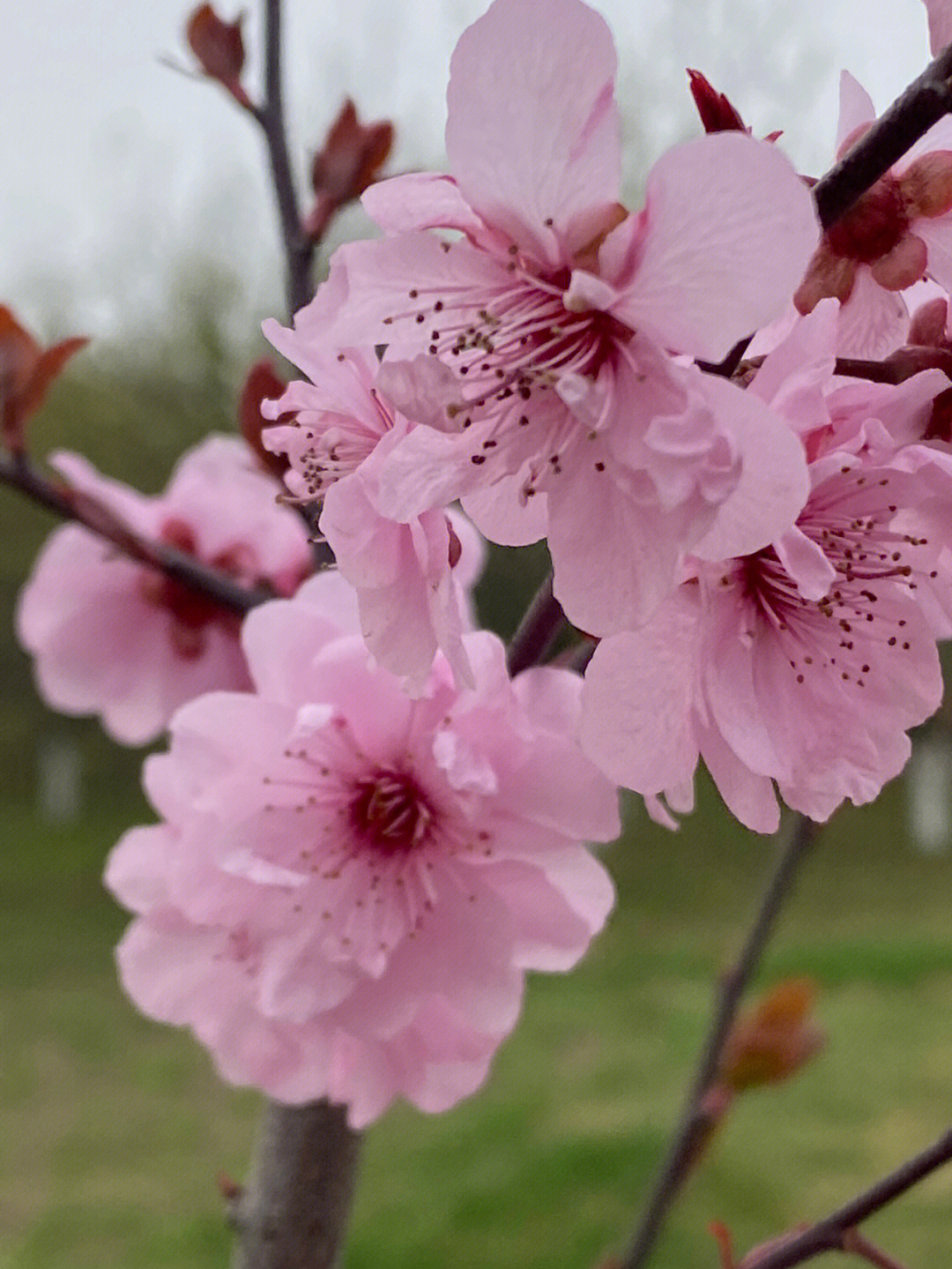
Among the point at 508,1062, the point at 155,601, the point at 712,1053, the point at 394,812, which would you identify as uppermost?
the point at 394,812

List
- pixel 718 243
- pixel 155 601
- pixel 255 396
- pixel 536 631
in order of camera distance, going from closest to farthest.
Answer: pixel 718 243
pixel 536 631
pixel 255 396
pixel 155 601

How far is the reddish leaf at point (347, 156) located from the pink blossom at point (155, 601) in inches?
4.6

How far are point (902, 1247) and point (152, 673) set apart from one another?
2.88 ft

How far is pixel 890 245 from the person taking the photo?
208 millimetres

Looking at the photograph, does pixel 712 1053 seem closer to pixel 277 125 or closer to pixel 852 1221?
pixel 852 1221

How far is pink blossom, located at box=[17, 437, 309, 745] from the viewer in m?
0.52

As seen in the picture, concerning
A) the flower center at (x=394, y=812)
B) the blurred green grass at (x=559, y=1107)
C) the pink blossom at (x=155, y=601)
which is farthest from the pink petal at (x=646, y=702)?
the blurred green grass at (x=559, y=1107)

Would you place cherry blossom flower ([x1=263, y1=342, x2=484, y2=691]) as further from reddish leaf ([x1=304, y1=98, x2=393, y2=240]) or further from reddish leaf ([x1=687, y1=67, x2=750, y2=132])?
reddish leaf ([x1=304, y1=98, x2=393, y2=240])

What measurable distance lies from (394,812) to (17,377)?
0.25 meters

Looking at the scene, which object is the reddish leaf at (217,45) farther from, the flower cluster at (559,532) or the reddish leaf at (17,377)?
the flower cluster at (559,532)

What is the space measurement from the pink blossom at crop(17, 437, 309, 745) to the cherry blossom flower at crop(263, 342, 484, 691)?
302 millimetres

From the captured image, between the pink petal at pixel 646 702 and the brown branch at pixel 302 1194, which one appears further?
the brown branch at pixel 302 1194

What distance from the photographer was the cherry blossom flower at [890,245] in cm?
21

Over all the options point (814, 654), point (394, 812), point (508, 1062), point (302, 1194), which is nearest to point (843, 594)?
point (814, 654)
